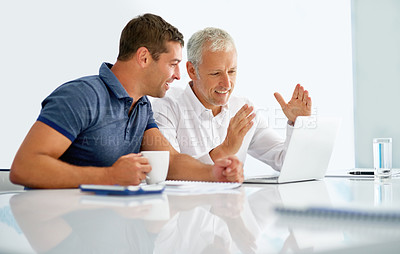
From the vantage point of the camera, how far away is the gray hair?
91.6 inches

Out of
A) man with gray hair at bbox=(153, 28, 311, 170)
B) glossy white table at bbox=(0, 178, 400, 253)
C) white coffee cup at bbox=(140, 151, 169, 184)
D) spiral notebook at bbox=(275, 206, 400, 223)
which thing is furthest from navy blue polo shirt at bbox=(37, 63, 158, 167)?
spiral notebook at bbox=(275, 206, 400, 223)

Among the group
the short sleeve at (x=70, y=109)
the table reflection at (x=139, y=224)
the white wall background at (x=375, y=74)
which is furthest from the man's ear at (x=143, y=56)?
the white wall background at (x=375, y=74)

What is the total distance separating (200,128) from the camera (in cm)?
232

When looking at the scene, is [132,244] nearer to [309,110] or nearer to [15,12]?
[309,110]

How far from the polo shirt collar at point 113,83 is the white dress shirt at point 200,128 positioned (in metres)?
0.51

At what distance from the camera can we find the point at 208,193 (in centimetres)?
107

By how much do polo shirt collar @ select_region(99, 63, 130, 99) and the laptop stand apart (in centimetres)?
59

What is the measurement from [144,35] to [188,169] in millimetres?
625

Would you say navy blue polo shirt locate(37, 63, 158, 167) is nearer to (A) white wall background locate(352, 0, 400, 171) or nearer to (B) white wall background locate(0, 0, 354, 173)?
(B) white wall background locate(0, 0, 354, 173)

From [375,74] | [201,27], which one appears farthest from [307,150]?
[375,74]

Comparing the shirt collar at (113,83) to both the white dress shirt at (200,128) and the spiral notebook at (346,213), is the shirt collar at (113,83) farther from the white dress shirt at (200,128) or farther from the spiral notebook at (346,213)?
the spiral notebook at (346,213)

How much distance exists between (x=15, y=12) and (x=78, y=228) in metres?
2.70

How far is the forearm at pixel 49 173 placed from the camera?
131 centimetres

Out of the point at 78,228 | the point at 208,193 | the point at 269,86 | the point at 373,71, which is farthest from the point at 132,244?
the point at 373,71
